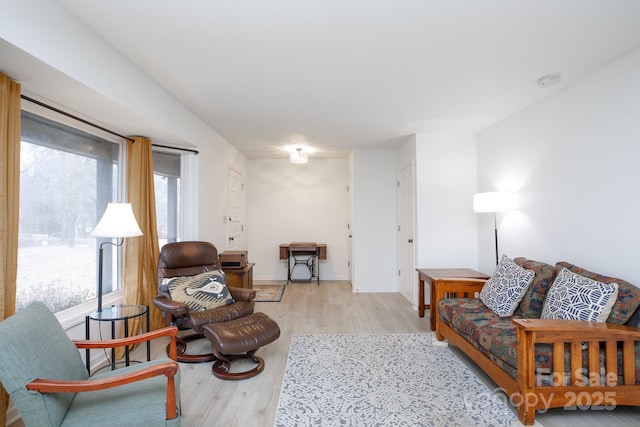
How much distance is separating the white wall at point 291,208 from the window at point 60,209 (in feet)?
10.6

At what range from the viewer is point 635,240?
212 cm

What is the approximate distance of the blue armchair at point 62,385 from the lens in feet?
4.02

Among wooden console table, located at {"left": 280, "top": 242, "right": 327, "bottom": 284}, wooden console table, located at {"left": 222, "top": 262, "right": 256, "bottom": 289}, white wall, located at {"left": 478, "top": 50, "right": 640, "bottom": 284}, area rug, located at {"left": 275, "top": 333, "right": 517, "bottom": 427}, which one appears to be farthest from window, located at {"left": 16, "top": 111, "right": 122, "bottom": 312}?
white wall, located at {"left": 478, "top": 50, "right": 640, "bottom": 284}

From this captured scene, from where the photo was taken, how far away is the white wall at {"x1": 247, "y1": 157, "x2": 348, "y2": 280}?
6.07 metres

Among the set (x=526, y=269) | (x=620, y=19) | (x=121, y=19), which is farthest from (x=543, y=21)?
(x=121, y=19)

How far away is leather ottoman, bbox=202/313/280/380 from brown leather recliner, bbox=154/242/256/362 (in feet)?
0.38

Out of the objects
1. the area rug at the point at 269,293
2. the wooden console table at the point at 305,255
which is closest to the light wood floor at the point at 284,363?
the area rug at the point at 269,293

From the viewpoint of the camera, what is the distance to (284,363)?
104 inches

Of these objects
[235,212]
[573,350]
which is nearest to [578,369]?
[573,350]

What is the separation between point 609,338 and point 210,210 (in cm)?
381

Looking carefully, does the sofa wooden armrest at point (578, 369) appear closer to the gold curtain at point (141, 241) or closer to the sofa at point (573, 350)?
the sofa at point (573, 350)

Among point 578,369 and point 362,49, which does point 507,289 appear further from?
point 362,49

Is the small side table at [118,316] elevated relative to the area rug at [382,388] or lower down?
elevated

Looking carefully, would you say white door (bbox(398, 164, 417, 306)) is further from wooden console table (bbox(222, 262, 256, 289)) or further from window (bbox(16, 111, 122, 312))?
window (bbox(16, 111, 122, 312))
